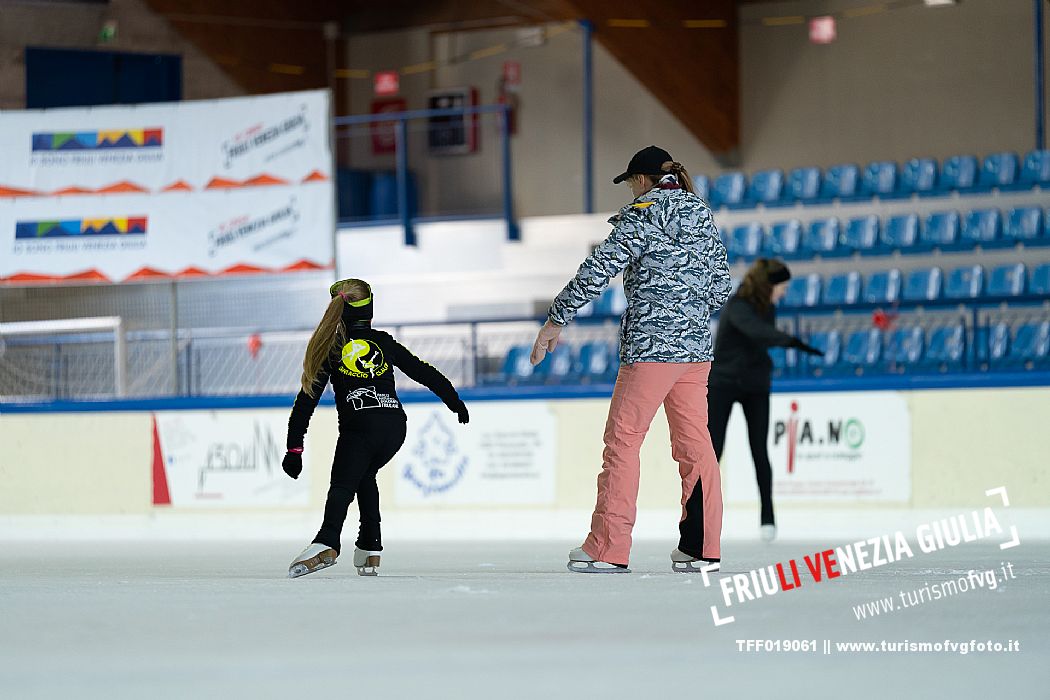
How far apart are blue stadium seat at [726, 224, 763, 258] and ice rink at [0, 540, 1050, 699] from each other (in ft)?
26.0

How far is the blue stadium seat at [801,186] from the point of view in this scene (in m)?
14.6

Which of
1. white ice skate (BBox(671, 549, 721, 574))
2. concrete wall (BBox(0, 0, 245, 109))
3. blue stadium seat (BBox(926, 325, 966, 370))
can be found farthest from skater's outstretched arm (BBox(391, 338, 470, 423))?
concrete wall (BBox(0, 0, 245, 109))

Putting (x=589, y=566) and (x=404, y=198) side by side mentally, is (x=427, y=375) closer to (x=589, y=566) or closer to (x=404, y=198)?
(x=589, y=566)

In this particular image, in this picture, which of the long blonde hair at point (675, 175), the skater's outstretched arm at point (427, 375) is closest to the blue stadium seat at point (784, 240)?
the skater's outstretched arm at point (427, 375)

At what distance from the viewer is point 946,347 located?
1151cm

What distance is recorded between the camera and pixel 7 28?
667 inches

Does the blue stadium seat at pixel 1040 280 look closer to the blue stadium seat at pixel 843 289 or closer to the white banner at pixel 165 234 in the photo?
the blue stadium seat at pixel 843 289

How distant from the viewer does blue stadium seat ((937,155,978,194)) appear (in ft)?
45.9

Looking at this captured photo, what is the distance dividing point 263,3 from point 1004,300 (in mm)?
10633

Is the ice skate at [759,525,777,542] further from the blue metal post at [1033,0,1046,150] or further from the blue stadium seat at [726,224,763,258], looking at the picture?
the blue metal post at [1033,0,1046,150]

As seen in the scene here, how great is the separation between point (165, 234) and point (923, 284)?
6656mm

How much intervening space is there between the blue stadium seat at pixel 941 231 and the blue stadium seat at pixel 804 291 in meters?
0.99

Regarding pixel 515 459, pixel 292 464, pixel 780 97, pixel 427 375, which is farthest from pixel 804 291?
pixel 292 464

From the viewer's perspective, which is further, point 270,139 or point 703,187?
point 703,187
